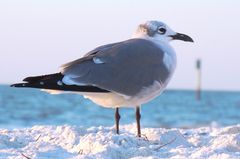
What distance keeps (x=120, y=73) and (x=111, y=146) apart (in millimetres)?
1098

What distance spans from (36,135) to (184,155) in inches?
68.7

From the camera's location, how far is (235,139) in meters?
4.92

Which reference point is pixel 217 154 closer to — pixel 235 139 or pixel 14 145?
pixel 235 139

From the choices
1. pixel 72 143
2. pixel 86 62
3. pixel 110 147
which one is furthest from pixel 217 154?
pixel 86 62

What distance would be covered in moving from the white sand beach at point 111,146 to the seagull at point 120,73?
358mm

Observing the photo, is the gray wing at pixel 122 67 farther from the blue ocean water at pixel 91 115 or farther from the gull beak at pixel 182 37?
the blue ocean water at pixel 91 115

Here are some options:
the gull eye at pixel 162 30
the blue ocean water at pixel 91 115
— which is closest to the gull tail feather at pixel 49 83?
the gull eye at pixel 162 30

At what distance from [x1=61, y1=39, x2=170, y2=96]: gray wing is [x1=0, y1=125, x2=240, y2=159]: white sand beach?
1.44 ft

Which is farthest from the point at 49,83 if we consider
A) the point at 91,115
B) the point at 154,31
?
the point at 91,115

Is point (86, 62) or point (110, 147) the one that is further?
point (86, 62)

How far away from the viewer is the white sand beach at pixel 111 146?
169 inches

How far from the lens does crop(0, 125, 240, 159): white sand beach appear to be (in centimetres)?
430

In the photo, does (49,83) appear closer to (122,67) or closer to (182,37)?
(122,67)

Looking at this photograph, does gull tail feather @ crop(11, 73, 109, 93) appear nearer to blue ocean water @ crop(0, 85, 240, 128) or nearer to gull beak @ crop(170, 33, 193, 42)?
gull beak @ crop(170, 33, 193, 42)
